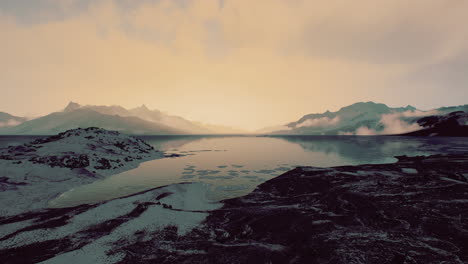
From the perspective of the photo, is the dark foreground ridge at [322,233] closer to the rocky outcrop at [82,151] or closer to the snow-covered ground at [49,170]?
the snow-covered ground at [49,170]

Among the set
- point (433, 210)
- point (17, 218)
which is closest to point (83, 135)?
point (17, 218)

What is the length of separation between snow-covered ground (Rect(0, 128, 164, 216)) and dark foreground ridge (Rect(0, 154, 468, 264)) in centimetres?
588

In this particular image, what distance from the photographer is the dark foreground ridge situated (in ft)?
25.3

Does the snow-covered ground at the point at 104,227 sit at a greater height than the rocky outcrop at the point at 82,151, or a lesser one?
lesser

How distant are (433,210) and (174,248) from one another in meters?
13.5

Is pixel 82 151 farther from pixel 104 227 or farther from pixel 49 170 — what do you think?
pixel 104 227

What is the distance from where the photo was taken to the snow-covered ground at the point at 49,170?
707 inches

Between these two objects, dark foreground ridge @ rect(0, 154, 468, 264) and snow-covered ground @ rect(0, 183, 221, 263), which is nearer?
dark foreground ridge @ rect(0, 154, 468, 264)

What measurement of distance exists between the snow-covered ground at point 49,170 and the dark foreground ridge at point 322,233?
5880 millimetres

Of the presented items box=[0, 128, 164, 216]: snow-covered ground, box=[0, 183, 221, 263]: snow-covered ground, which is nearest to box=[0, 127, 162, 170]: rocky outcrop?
box=[0, 128, 164, 216]: snow-covered ground

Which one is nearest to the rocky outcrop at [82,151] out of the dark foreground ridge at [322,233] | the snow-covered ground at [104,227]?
the snow-covered ground at [104,227]

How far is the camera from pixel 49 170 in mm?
25641

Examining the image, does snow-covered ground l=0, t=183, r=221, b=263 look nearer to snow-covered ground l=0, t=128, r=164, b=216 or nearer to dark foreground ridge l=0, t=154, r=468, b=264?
dark foreground ridge l=0, t=154, r=468, b=264

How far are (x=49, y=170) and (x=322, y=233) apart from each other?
3132cm
